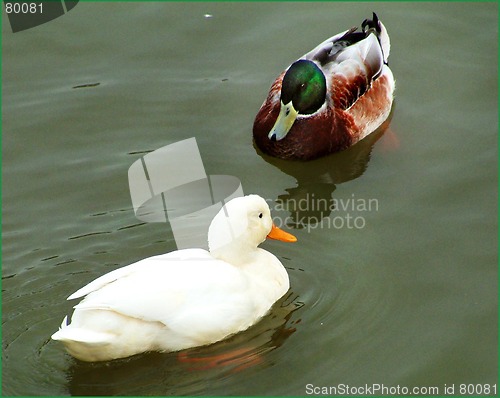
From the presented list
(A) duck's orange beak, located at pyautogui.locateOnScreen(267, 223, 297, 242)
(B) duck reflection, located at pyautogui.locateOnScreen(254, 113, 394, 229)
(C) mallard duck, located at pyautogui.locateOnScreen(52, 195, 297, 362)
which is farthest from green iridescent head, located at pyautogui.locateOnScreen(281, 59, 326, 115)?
(C) mallard duck, located at pyautogui.locateOnScreen(52, 195, 297, 362)

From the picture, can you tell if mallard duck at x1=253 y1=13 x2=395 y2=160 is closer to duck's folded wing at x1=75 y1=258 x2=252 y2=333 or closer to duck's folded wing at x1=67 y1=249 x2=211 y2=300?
duck's folded wing at x1=67 y1=249 x2=211 y2=300

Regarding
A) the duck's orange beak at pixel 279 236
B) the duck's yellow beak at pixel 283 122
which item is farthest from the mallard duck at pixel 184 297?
the duck's yellow beak at pixel 283 122

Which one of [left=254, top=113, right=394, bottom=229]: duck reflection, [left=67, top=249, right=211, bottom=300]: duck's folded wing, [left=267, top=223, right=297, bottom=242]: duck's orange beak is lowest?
[left=254, top=113, right=394, bottom=229]: duck reflection

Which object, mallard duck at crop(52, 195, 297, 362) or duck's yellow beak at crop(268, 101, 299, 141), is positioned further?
duck's yellow beak at crop(268, 101, 299, 141)

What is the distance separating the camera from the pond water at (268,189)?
558 centimetres

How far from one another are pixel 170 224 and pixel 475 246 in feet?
7.04

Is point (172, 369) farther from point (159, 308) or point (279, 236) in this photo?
point (279, 236)

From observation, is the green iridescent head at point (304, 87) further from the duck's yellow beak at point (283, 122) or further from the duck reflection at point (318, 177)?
the duck reflection at point (318, 177)

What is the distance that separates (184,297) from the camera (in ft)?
17.6

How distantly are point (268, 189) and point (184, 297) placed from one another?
219 cm

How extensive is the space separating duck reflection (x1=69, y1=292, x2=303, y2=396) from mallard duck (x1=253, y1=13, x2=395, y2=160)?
2.50m

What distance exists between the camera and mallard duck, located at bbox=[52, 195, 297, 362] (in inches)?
205

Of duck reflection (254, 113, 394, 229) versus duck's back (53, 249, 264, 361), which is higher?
duck's back (53, 249, 264, 361)

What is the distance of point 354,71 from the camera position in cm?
830
